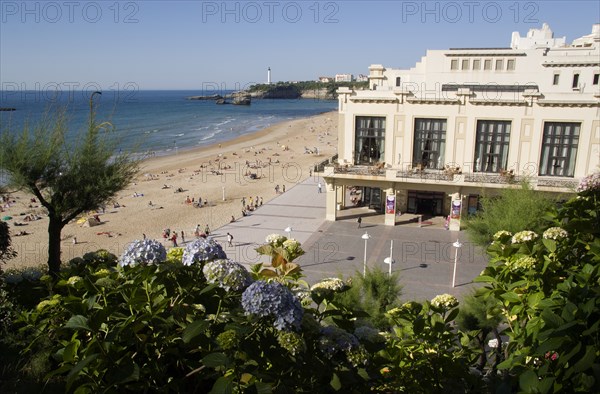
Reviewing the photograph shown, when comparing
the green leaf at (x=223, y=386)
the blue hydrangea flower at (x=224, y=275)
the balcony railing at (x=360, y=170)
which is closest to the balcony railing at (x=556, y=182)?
the balcony railing at (x=360, y=170)

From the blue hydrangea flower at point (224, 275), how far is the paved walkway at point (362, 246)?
54.0 ft

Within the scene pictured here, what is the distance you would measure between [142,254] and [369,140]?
3076 centimetres

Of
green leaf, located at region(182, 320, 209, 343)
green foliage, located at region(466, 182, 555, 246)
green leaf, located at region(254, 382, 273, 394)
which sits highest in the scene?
green leaf, located at region(182, 320, 209, 343)

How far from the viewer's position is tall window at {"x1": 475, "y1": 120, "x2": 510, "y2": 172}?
1200 inches

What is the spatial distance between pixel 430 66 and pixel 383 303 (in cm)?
2972

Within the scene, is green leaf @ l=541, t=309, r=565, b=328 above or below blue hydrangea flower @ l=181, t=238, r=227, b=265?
below

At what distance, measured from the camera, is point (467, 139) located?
31.0 metres

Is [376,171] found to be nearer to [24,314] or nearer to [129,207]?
[129,207]

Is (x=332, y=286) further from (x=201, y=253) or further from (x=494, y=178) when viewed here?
(x=494, y=178)

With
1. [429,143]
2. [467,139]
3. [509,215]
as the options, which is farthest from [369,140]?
[509,215]

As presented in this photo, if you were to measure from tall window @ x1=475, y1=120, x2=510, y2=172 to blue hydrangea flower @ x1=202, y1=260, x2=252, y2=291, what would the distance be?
30583 millimetres

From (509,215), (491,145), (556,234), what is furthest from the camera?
(491,145)

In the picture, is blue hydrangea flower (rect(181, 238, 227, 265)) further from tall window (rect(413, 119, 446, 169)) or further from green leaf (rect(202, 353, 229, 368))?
tall window (rect(413, 119, 446, 169))

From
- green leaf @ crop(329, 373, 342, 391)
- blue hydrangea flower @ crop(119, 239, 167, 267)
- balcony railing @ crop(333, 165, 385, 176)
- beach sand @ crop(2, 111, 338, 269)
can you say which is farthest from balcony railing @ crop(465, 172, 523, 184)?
green leaf @ crop(329, 373, 342, 391)
